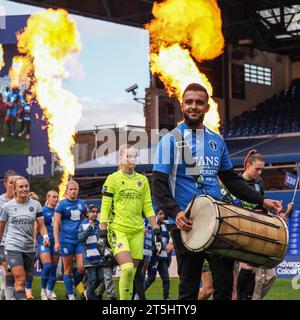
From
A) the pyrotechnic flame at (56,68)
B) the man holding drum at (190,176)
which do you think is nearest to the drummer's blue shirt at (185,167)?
the man holding drum at (190,176)

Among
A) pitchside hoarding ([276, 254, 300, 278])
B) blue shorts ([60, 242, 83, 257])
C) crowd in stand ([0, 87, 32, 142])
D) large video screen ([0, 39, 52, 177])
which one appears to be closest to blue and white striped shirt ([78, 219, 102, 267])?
blue shorts ([60, 242, 83, 257])

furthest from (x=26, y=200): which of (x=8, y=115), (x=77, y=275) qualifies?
(x=8, y=115)

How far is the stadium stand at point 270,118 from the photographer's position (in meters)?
35.7

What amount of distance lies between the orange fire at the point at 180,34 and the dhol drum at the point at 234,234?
26104mm

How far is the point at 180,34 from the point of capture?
1362 inches

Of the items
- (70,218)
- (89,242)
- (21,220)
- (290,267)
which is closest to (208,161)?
(21,220)

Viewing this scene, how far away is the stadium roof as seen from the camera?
35594 mm

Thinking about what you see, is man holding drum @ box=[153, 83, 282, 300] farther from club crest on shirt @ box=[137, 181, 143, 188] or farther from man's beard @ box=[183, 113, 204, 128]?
club crest on shirt @ box=[137, 181, 143, 188]

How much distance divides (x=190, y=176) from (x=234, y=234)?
640 mm

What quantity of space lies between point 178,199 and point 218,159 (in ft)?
1.61

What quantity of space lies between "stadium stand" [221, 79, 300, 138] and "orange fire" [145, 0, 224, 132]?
1403 millimetres

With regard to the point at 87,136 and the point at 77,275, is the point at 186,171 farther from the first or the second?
the point at 87,136

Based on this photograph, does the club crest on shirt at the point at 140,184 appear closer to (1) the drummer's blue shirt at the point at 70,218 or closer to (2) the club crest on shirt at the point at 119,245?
(2) the club crest on shirt at the point at 119,245

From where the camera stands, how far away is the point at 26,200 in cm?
1273
